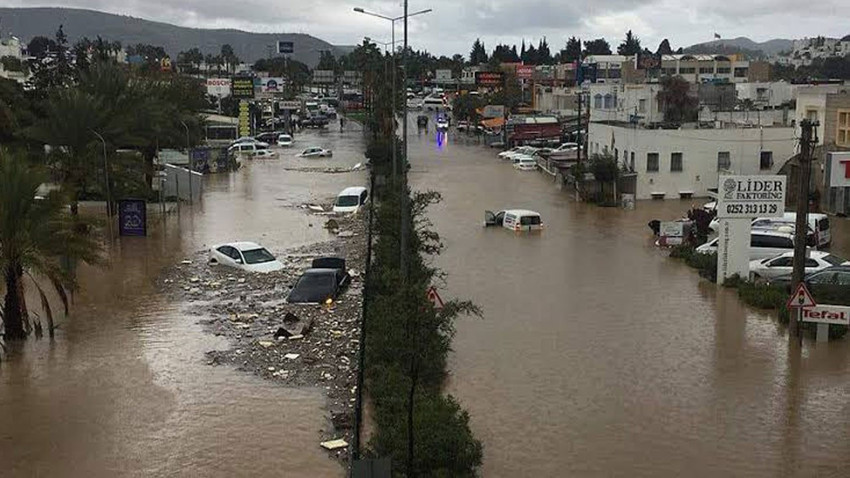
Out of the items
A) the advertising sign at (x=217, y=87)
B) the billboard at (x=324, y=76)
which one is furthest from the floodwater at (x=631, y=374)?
the billboard at (x=324, y=76)

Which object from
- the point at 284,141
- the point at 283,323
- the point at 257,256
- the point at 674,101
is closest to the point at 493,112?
the point at 284,141

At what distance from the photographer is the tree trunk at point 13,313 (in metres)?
20.4

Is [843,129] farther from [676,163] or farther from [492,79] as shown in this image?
[492,79]

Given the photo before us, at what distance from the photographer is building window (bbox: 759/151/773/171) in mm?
48000

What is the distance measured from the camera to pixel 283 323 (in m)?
22.3

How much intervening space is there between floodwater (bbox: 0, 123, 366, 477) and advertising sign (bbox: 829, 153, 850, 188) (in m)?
19.1

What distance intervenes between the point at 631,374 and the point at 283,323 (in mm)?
8103

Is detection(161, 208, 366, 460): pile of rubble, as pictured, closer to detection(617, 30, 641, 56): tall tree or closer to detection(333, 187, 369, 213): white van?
detection(333, 187, 369, 213): white van

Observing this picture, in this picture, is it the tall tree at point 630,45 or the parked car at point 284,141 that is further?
the tall tree at point 630,45

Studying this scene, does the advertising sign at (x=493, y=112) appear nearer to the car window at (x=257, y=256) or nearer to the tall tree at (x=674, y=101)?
the tall tree at (x=674, y=101)

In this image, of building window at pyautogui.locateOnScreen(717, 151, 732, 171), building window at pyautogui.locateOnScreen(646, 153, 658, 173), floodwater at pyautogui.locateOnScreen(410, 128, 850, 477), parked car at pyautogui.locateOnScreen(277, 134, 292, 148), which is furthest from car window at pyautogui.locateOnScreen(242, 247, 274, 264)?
parked car at pyautogui.locateOnScreen(277, 134, 292, 148)

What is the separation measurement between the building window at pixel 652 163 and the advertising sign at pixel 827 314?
27164mm

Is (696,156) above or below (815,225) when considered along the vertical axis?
above

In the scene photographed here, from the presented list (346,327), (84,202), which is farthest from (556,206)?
(346,327)
